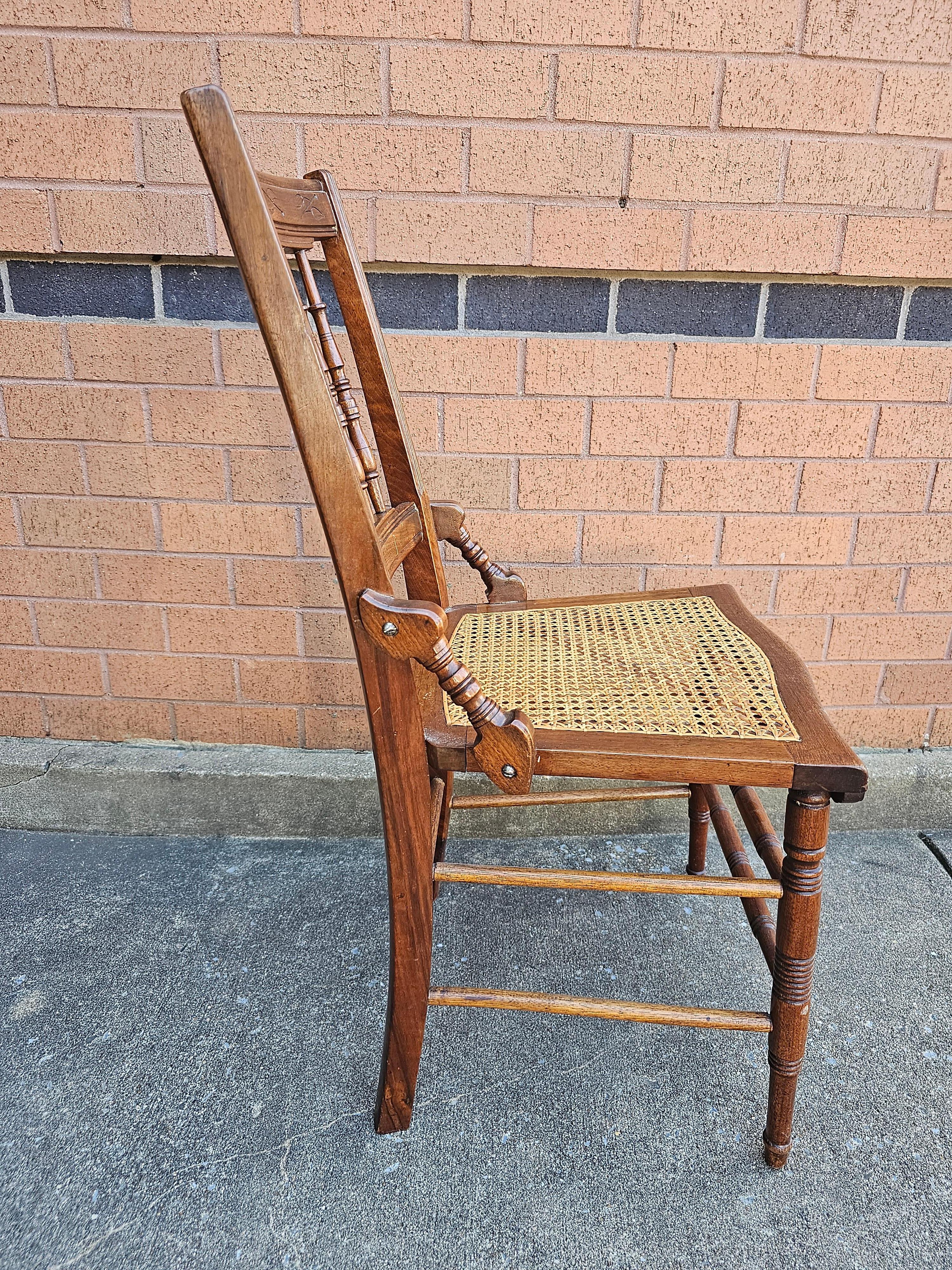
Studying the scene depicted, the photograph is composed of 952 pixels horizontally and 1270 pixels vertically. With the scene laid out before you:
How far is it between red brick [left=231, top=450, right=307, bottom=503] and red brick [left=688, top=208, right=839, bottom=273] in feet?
2.84

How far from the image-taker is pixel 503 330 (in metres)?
1.65

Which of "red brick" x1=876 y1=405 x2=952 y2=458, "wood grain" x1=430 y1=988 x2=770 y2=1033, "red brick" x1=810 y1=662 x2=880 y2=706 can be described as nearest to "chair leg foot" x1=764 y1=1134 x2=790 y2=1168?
"wood grain" x1=430 y1=988 x2=770 y2=1033

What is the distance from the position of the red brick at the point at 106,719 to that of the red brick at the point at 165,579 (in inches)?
10.1

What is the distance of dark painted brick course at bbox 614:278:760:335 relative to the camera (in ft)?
5.36

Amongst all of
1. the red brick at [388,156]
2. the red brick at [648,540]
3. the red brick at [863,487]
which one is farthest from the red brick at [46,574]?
the red brick at [863,487]

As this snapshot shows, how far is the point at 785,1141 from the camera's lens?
120 centimetres

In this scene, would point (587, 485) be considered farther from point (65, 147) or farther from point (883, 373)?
point (65, 147)

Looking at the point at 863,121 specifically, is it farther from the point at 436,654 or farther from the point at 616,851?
the point at 616,851

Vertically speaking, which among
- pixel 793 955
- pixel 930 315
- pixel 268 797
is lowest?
pixel 268 797

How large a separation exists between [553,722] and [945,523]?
46.2 inches

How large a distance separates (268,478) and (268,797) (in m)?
0.71

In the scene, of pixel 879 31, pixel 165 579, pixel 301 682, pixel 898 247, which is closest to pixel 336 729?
pixel 301 682

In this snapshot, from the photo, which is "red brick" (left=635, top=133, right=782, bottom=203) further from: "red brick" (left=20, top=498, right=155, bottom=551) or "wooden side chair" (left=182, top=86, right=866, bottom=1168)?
"red brick" (left=20, top=498, right=155, bottom=551)

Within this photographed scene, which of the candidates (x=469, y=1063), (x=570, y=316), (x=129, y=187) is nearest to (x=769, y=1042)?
(x=469, y=1063)
